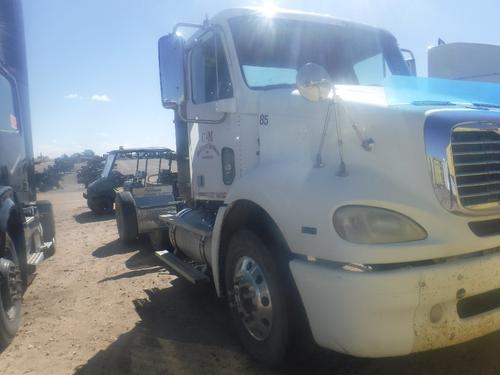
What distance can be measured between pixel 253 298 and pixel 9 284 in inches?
91.3

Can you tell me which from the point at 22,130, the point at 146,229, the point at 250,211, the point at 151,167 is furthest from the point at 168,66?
the point at 151,167

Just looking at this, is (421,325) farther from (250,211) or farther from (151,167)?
(151,167)

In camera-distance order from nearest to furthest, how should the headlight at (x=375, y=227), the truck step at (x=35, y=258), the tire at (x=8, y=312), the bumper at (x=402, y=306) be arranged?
1. the bumper at (x=402, y=306)
2. the headlight at (x=375, y=227)
3. the tire at (x=8, y=312)
4. the truck step at (x=35, y=258)

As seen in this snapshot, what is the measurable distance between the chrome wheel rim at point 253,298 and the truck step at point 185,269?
2.90 ft

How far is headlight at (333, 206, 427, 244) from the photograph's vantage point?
2.37 metres

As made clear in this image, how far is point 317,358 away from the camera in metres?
3.15

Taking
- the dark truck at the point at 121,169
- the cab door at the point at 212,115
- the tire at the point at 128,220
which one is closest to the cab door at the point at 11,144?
the cab door at the point at 212,115

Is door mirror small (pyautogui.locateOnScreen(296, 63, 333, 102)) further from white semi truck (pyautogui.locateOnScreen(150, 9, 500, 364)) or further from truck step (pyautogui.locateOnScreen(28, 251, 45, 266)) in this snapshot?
truck step (pyautogui.locateOnScreen(28, 251, 45, 266))

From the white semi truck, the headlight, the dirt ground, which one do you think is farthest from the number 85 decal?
the dirt ground

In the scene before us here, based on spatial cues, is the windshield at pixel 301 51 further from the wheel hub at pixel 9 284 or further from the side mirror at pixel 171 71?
the wheel hub at pixel 9 284

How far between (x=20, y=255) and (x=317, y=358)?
3.24m

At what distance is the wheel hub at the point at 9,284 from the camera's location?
379 centimetres

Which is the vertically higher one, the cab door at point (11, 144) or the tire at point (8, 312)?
the cab door at point (11, 144)

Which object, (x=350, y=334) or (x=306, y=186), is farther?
(x=306, y=186)
